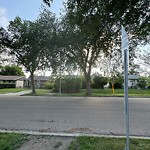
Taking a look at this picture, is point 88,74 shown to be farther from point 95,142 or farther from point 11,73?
point 11,73

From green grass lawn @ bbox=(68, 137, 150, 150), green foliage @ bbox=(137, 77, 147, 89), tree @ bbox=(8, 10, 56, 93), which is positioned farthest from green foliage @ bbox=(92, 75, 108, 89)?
green grass lawn @ bbox=(68, 137, 150, 150)

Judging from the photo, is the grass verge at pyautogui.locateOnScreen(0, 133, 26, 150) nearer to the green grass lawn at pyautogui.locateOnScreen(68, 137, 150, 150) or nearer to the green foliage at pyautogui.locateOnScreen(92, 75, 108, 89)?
the green grass lawn at pyautogui.locateOnScreen(68, 137, 150, 150)

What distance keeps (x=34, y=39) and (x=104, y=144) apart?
21147 mm

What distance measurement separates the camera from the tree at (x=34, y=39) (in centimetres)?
2439

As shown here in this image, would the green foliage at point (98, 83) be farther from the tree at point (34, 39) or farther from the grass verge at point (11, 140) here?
the grass verge at point (11, 140)

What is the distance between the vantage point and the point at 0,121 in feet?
27.3

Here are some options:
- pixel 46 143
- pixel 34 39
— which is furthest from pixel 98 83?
pixel 46 143

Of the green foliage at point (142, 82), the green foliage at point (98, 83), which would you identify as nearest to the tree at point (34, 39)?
the green foliage at point (98, 83)

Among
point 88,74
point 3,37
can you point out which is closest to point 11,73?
point 3,37

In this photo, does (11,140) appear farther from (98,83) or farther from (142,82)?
(142,82)

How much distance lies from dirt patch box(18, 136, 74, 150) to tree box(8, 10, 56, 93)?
61.3ft

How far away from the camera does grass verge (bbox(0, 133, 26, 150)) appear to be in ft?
16.6

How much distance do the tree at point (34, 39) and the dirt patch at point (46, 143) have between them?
18681 mm

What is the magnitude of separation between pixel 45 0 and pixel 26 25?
18.7m
